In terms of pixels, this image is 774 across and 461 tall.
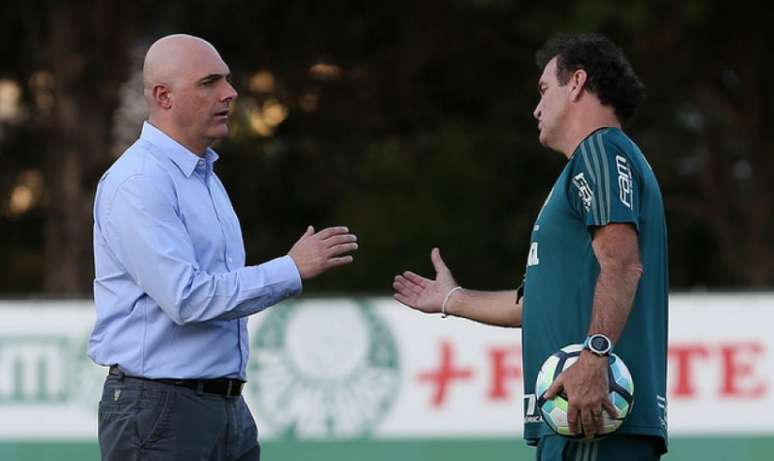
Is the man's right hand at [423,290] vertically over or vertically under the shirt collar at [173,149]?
under

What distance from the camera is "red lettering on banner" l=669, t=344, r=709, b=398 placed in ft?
35.2

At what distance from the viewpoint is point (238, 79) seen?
76.5ft

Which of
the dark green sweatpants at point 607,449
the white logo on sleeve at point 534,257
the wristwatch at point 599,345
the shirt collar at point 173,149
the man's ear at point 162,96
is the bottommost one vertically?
the dark green sweatpants at point 607,449

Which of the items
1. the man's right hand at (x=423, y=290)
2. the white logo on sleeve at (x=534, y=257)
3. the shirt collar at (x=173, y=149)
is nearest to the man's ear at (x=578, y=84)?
the white logo on sleeve at (x=534, y=257)

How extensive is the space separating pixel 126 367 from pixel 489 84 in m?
19.4

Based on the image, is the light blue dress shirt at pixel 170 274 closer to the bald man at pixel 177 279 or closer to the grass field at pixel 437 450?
the bald man at pixel 177 279

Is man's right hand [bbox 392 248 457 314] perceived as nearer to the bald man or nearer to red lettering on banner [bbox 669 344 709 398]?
the bald man

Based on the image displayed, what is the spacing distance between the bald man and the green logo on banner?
570cm

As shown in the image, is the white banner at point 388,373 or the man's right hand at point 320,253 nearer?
the man's right hand at point 320,253

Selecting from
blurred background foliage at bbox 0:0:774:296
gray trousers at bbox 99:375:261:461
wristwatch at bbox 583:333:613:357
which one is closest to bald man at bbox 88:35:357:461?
gray trousers at bbox 99:375:261:461

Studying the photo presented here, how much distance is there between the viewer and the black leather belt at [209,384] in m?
5.09

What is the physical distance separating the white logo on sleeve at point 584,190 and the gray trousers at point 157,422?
1.33m

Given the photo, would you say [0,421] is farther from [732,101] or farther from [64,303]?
[732,101]

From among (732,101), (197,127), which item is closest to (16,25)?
(732,101)
